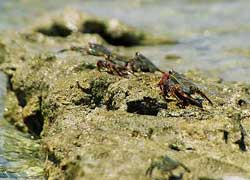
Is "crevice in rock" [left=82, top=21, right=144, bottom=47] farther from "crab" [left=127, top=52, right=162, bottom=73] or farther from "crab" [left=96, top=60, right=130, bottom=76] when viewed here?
"crab" [left=96, top=60, right=130, bottom=76]

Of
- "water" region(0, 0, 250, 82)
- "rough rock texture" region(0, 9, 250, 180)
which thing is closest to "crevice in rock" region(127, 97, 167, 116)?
"rough rock texture" region(0, 9, 250, 180)

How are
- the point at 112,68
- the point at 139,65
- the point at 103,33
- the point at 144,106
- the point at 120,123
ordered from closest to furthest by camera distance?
the point at 120,123
the point at 144,106
the point at 112,68
the point at 139,65
the point at 103,33

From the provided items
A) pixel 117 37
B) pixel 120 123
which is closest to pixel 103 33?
pixel 117 37

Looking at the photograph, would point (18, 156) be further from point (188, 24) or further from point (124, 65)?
point (188, 24)

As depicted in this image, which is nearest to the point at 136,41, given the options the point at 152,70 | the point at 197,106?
the point at 152,70

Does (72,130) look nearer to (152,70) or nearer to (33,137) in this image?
(33,137)

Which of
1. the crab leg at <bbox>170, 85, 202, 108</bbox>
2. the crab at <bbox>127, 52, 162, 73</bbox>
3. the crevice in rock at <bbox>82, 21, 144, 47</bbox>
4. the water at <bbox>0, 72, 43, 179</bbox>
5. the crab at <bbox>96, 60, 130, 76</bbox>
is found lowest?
the water at <bbox>0, 72, 43, 179</bbox>

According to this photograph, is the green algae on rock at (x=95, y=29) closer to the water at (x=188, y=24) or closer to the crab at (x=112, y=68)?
the water at (x=188, y=24)
